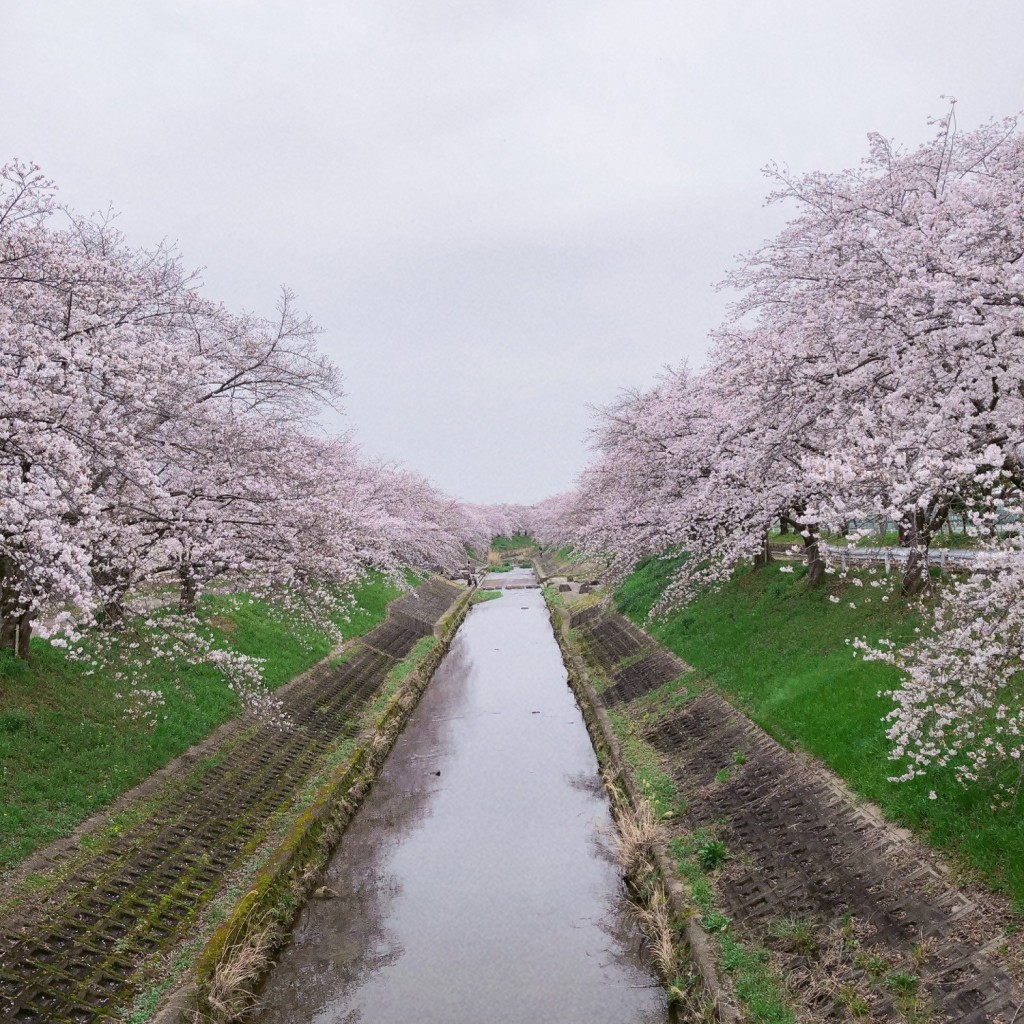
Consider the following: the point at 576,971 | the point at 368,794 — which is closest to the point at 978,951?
the point at 576,971

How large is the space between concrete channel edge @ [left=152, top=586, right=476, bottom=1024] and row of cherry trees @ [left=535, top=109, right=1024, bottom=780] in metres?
8.63

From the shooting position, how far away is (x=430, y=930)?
12188 mm

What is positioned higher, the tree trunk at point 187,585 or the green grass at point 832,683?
the tree trunk at point 187,585

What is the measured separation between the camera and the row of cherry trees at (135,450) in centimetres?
896

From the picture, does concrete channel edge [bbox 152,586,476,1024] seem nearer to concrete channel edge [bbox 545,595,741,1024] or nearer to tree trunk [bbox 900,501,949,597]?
concrete channel edge [bbox 545,595,741,1024]

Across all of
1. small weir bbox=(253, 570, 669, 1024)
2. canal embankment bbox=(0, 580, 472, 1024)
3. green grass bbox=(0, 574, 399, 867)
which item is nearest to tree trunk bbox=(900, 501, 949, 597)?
small weir bbox=(253, 570, 669, 1024)

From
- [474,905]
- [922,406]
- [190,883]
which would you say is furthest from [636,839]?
[922,406]

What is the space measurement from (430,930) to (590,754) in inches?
349

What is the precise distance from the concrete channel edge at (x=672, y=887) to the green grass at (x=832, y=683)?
2.99 metres

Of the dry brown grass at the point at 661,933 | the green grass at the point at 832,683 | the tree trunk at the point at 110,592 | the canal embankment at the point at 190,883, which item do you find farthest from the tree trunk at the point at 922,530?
the tree trunk at the point at 110,592

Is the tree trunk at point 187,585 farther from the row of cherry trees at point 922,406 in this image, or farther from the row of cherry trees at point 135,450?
the row of cherry trees at point 922,406

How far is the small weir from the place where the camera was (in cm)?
1034

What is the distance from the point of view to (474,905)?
42.6 feet

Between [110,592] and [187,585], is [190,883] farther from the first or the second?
[187,585]
